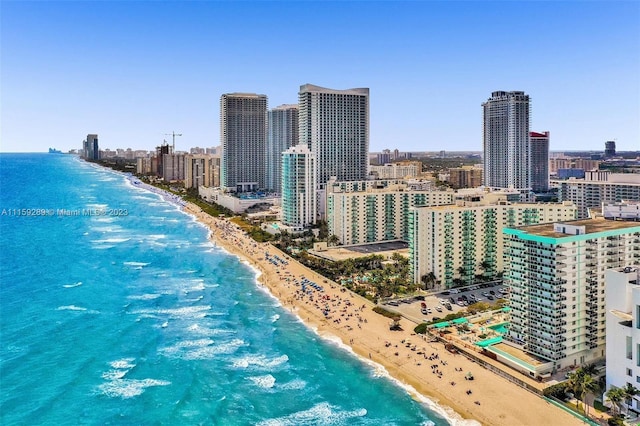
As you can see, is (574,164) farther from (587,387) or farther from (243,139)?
(587,387)

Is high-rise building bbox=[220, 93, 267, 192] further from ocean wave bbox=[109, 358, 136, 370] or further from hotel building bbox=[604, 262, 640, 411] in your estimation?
hotel building bbox=[604, 262, 640, 411]

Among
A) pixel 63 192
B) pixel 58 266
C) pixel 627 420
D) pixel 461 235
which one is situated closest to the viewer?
pixel 627 420

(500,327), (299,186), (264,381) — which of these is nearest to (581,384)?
(500,327)

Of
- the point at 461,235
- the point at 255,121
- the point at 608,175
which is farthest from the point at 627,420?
the point at 255,121

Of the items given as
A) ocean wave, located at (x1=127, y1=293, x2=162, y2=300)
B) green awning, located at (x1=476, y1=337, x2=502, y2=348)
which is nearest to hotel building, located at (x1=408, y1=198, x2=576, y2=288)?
green awning, located at (x1=476, y1=337, x2=502, y2=348)

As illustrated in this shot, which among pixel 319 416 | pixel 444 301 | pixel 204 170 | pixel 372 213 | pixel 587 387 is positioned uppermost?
pixel 204 170

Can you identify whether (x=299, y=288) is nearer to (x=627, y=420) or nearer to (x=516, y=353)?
(x=516, y=353)
